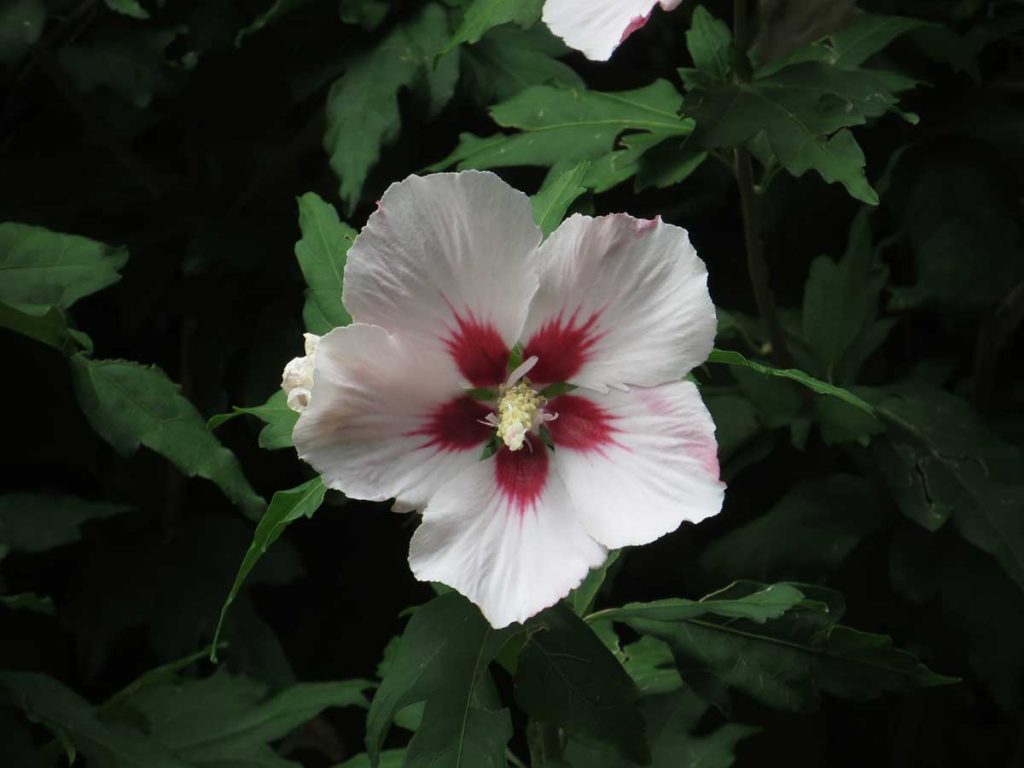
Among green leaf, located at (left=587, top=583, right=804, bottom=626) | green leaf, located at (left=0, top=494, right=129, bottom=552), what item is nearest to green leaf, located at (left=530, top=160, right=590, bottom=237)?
green leaf, located at (left=587, top=583, right=804, bottom=626)

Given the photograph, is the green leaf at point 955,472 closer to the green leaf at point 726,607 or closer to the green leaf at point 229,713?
the green leaf at point 726,607

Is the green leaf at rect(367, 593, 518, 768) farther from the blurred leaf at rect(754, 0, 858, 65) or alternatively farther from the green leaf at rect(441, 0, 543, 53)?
the blurred leaf at rect(754, 0, 858, 65)

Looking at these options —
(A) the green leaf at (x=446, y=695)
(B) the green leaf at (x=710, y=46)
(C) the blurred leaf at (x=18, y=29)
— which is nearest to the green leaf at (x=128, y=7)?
(C) the blurred leaf at (x=18, y=29)

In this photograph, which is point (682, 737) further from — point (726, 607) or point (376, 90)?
point (376, 90)

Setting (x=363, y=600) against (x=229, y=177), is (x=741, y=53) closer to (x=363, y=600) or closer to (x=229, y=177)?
(x=229, y=177)

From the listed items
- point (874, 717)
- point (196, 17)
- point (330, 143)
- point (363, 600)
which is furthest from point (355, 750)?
point (196, 17)
